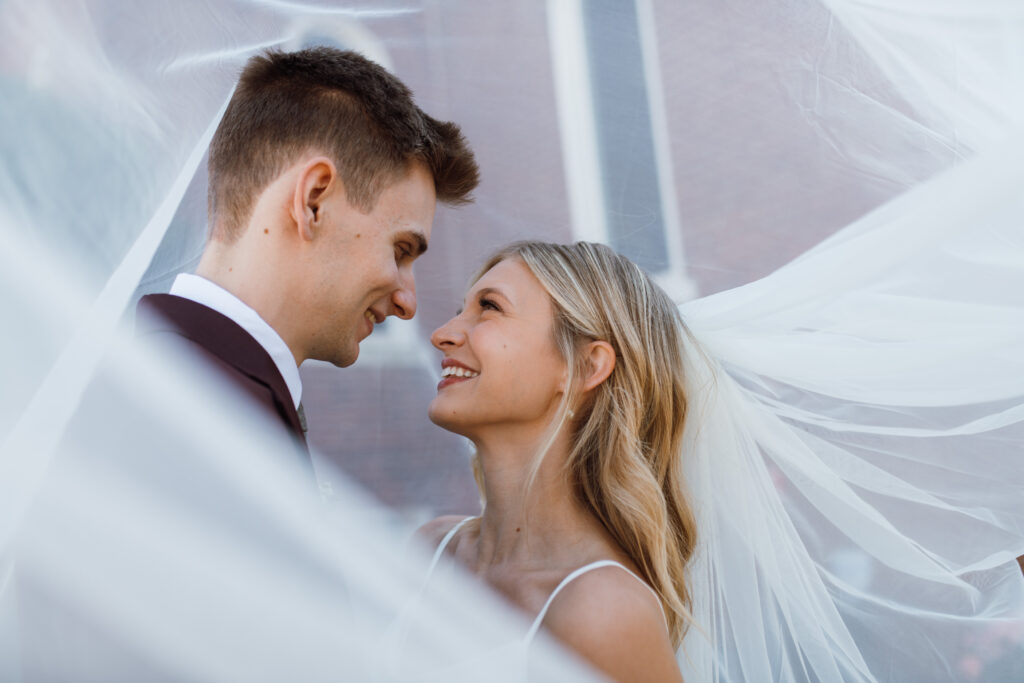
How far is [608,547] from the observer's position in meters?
2.27

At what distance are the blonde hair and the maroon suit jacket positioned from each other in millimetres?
959

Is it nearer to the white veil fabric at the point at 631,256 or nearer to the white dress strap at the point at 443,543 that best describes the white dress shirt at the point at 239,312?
the white veil fabric at the point at 631,256

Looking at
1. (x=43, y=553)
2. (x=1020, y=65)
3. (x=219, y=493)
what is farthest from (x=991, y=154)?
(x=43, y=553)

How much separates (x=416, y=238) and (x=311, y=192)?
33 cm

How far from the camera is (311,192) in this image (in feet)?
6.42

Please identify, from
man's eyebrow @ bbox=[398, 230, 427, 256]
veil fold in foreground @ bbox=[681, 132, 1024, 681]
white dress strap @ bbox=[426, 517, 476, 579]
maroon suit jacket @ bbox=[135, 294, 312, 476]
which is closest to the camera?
maroon suit jacket @ bbox=[135, 294, 312, 476]

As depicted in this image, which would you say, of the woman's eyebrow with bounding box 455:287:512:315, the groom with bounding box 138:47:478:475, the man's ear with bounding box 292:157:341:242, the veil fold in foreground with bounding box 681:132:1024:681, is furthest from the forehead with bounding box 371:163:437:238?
the veil fold in foreground with bounding box 681:132:1024:681

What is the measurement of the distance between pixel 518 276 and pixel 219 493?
131cm

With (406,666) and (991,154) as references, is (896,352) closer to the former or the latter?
(991,154)

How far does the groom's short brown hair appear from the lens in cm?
198

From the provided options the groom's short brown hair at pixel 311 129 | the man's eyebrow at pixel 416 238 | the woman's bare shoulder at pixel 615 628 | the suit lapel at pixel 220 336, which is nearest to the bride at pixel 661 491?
the woman's bare shoulder at pixel 615 628

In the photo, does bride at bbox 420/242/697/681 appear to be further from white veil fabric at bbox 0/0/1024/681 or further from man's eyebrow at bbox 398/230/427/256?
man's eyebrow at bbox 398/230/427/256

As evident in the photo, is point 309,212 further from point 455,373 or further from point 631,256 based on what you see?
point 631,256

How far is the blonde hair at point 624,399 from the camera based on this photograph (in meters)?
2.35
